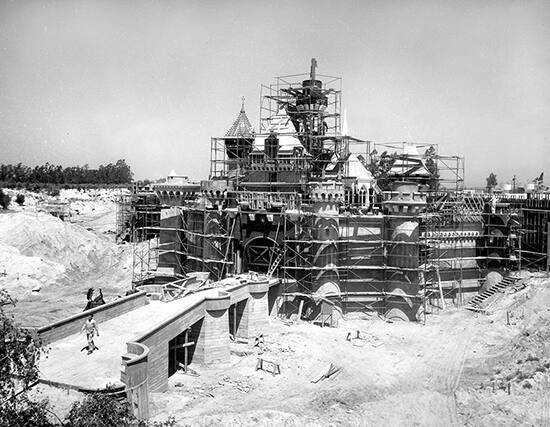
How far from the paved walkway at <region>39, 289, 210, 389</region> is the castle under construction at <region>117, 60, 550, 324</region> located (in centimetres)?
1376

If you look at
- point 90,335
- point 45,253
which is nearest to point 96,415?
point 90,335

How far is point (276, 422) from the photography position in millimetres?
21547

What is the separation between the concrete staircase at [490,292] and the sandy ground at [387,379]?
450cm

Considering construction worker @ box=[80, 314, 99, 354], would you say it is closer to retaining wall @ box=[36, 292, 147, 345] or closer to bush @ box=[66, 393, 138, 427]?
retaining wall @ box=[36, 292, 147, 345]

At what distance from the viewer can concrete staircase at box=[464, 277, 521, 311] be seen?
42.0m

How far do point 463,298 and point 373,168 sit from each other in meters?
25.8

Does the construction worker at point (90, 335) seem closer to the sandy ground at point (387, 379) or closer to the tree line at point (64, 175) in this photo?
the sandy ground at point (387, 379)

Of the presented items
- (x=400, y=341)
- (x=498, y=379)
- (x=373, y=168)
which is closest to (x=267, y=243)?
(x=400, y=341)

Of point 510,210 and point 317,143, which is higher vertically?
point 317,143

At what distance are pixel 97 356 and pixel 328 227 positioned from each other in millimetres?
21305

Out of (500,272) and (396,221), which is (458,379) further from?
(500,272)

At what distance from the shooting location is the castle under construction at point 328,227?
128 ft

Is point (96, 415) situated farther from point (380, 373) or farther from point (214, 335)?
point (380, 373)

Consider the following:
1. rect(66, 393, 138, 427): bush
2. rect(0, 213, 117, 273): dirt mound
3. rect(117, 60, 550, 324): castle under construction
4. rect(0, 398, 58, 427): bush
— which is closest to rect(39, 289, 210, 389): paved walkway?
rect(0, 398, 58, 427): bush
